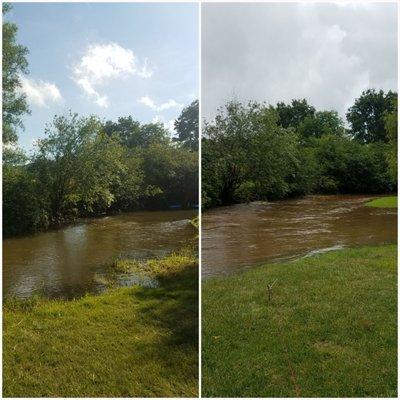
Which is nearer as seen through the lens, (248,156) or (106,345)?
(106,345)

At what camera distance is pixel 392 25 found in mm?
1940

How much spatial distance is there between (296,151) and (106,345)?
2.27 metres

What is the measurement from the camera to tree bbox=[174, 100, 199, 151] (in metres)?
1.94

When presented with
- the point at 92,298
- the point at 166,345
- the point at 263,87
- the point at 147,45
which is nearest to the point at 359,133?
the point at 263,87

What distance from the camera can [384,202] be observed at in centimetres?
247

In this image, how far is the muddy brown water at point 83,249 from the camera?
2.39 metres

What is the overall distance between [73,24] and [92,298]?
1472 mm

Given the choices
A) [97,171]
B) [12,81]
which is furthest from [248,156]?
[12,81]

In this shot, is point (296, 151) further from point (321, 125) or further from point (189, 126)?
point (189, 126)

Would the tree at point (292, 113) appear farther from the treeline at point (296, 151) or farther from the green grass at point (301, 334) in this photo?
the green grass at point (301, 334)

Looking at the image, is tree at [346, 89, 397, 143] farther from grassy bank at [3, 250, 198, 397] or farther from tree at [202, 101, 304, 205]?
grassy bank at [3, 250, 198, 397]

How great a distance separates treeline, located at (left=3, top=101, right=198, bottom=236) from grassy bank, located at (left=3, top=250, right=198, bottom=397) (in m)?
0.54

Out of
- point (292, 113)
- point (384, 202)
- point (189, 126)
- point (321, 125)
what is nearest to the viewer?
point (189, 126)

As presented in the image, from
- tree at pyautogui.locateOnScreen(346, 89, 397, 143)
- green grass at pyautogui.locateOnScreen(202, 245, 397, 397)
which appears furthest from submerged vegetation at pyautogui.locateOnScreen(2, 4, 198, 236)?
tree at pyautogui.locateOnScreen(346, 89, 397, 143)
